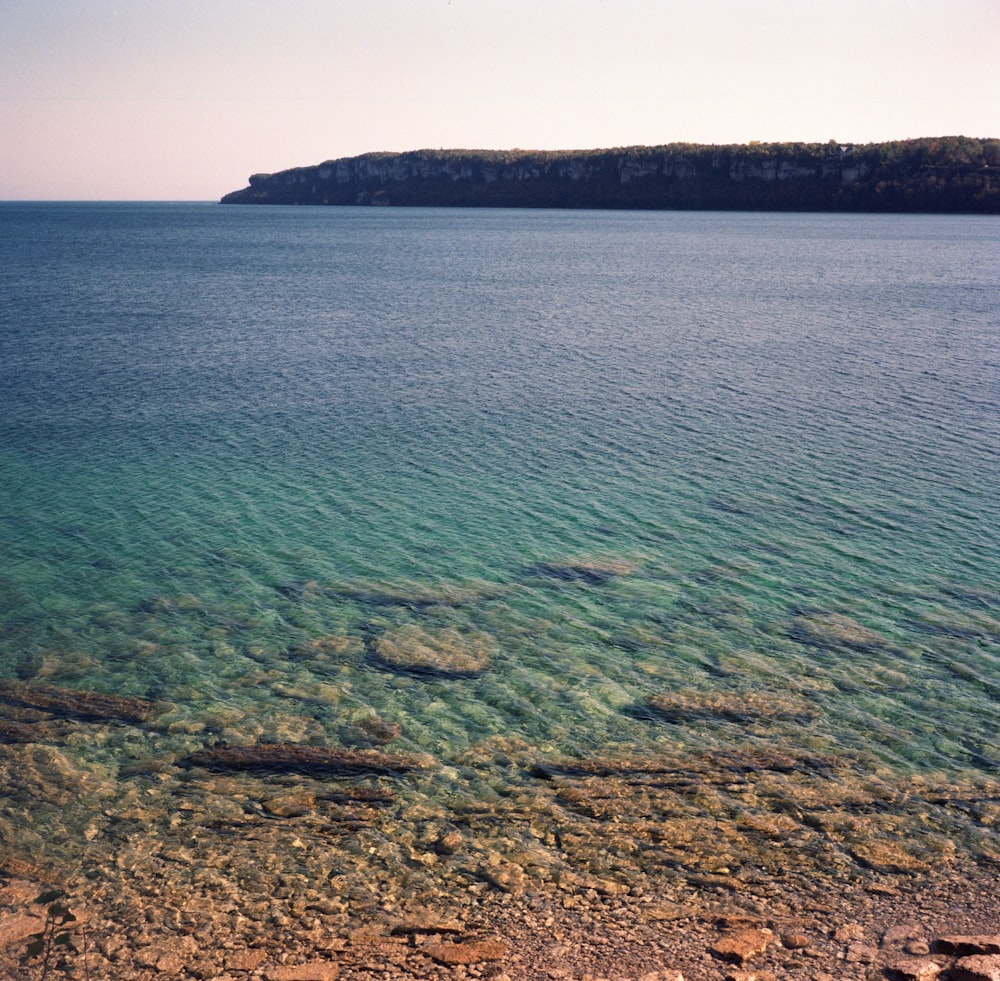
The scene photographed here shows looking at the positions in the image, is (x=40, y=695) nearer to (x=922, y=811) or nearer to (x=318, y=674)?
(x=318, y=674)

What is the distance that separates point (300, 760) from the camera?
1792 cm

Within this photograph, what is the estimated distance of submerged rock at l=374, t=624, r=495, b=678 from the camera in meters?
21.7

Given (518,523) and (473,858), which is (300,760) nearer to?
(473,858)

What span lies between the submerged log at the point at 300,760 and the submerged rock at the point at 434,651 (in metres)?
3.61

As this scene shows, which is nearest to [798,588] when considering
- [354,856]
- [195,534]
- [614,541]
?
[614,541]

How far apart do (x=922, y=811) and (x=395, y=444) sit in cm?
2676

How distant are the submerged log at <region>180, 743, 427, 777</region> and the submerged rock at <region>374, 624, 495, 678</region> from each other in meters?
3.61

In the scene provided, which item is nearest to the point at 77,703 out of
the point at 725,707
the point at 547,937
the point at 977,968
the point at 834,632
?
the point at 547,937

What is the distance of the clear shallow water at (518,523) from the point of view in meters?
20.5

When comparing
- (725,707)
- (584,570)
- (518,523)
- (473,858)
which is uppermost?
(518,523)

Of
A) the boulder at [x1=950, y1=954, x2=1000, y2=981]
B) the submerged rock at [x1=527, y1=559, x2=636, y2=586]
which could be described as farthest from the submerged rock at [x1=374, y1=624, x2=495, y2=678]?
the boulder at [x1=950, y1=954, x2=1000, y2=981]

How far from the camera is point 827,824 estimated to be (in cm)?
1606

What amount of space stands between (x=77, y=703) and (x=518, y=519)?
15353 mm

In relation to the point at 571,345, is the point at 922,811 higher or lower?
lower
